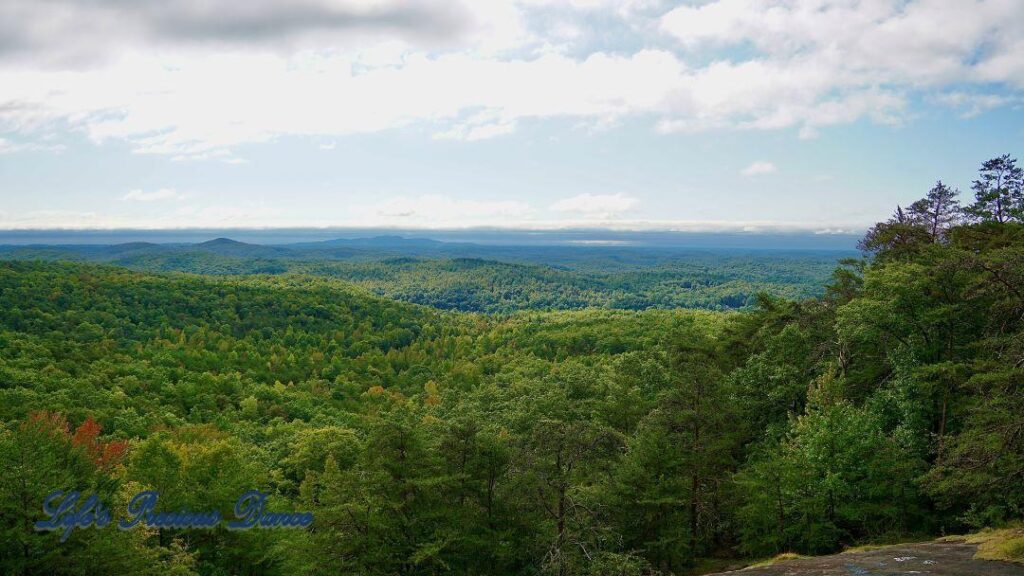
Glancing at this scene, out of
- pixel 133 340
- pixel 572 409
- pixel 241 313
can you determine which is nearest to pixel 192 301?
pixel 241 313

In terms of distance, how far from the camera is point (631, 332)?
149 m

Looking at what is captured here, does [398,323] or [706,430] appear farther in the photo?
[398,323]

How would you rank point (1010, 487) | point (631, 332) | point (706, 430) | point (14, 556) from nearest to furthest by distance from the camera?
point (1010, 487) → point (14, 556) → point (706, 430) → point (631, 332)

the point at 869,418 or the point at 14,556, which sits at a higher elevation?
the point at 869,418

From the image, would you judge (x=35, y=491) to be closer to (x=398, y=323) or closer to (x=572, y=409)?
(x=572, y=409)

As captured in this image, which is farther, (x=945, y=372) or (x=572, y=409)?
(x=572, y=409)

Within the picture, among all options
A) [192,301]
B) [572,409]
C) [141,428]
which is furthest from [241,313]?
[572,409]

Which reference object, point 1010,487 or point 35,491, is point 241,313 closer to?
point 35,491

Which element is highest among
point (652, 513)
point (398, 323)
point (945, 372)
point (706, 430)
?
point (945, 372)

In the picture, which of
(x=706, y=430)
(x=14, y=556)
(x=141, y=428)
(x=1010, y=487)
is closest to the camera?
(x=1010, y=487)

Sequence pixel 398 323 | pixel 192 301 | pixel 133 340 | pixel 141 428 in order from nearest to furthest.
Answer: pixel 141 428 → pixel 133 340 → pixel 192 301 → pixel 398 323

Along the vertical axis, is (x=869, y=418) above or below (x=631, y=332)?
above

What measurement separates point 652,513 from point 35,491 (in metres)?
26.1

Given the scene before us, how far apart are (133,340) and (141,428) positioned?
63.6 metres
